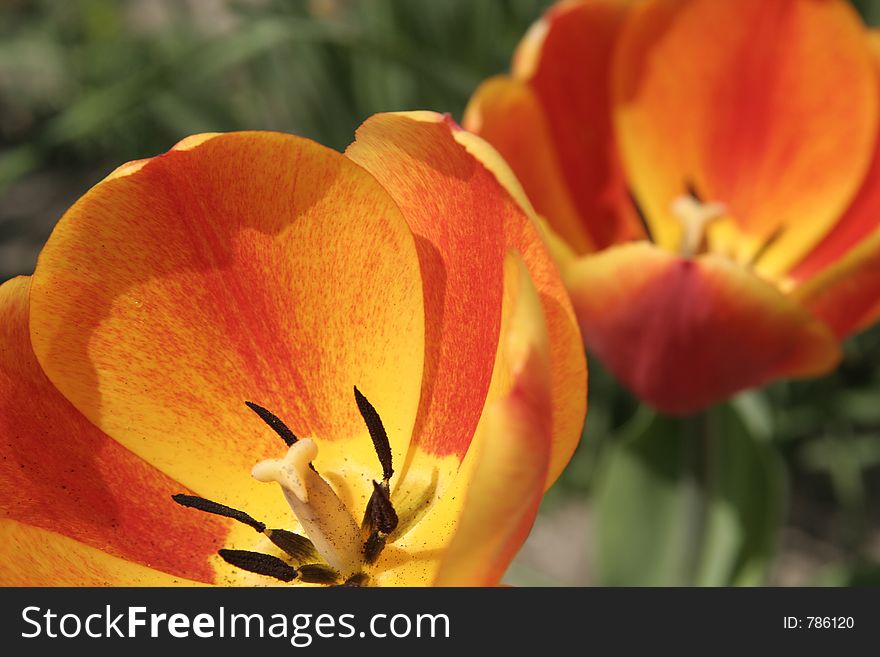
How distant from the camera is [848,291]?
94 cm

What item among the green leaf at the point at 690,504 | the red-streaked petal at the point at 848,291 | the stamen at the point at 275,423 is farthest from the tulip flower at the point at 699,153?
the stamen at the point at 275,423

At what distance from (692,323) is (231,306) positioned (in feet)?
1.32

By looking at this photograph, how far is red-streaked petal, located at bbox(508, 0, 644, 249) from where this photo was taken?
1.12m

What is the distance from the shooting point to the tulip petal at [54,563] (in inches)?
26.5

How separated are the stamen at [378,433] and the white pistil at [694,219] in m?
0.51

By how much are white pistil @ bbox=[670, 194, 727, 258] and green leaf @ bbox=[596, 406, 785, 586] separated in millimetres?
202

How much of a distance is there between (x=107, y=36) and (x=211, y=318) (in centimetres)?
199

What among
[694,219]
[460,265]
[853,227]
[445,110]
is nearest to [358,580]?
[460,265]

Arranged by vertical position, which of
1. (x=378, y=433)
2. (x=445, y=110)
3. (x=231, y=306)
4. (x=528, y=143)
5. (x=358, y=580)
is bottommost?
(x=358, y=580)

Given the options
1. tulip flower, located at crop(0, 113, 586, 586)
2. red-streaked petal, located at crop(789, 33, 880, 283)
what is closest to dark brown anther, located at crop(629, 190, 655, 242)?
red-streaked petal, located at crop(789, 33, 880, 283)

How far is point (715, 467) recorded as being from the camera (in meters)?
1.20

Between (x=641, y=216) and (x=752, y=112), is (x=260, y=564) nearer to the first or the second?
(x=641, y=216)

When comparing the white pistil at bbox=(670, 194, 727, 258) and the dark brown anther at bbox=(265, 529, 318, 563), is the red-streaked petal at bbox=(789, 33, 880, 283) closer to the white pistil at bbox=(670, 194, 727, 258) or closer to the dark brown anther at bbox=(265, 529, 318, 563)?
the white pistil at bbox=(670, 194, 727, 258)

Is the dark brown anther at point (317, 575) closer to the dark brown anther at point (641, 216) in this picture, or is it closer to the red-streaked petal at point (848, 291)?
the red-streaked petal at point (848, 291)
